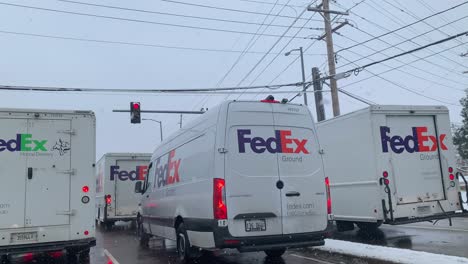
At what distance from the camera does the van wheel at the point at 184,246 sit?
28.7 feet

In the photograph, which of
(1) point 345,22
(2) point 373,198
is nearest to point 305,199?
(2) point 373,198

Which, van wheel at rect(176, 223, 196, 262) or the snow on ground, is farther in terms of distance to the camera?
van wheel at rect(176, 223, 196, 262)

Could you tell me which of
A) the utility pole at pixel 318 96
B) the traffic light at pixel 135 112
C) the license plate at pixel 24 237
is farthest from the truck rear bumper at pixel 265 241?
the traffic light at pixel 135 112

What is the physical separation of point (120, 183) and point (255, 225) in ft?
40.8

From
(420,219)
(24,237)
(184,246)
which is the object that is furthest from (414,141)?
(24,237)

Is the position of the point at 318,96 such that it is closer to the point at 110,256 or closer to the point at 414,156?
the point at 414,156

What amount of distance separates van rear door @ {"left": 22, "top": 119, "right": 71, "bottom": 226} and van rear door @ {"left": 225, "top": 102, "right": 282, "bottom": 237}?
3.48m

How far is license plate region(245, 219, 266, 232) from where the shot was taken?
7.62 metres

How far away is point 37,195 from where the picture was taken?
8703mm

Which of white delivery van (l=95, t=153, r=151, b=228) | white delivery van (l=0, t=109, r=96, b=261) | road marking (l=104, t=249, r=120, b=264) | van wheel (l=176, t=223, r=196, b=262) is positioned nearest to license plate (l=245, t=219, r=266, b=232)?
van wheel (l=176, t=223, r=196, b=262)

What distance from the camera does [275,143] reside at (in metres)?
8.22

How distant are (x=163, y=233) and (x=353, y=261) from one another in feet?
14.7

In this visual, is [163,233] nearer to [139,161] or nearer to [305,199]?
[305,199]

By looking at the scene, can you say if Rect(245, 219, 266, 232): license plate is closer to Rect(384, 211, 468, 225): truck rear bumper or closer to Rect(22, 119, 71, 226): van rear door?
Rect(22, 119, 71, 226): van rear door
